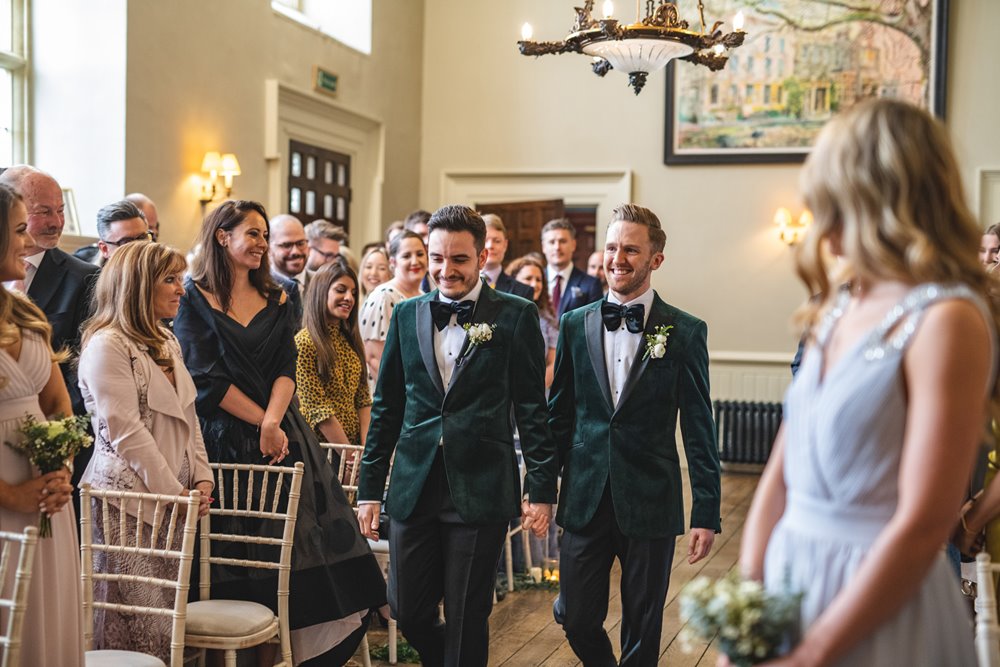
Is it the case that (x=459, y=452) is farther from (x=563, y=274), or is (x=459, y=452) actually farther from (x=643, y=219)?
(x=563, y=274)

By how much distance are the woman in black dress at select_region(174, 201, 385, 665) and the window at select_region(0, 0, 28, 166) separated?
12.5 feet

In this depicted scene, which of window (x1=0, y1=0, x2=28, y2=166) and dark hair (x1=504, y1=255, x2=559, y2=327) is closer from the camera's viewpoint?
dark hair (x1=504, y1=255, x2=559, y2=327)

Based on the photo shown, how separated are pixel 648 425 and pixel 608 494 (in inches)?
9.8

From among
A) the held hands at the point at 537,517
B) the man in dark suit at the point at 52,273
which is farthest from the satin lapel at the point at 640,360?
the man in dark suit at the point at 52,273

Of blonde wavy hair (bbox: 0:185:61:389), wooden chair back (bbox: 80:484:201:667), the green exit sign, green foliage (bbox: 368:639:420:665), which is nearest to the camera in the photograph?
blonde wavy hair (bbox: 0:185:61:389)

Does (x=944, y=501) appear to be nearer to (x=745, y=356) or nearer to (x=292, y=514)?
(x=292, y=514)

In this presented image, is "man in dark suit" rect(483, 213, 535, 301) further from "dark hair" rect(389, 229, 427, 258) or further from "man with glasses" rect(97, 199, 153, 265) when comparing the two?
"man with glasses" rect(97, 199, 153, 265)

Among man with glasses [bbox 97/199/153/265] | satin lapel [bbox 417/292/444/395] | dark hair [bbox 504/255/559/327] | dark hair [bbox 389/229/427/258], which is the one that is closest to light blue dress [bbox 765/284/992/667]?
satin lapel [bbox 417/292/444/395]

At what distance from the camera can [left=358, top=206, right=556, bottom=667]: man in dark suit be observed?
3326 mm

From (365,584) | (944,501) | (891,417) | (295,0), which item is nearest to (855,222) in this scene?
(891,417)

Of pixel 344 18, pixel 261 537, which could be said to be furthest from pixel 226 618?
pixel 344 18

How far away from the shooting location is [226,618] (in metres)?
3.29

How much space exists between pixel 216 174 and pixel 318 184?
2105 mm

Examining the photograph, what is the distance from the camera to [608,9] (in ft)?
19.4
